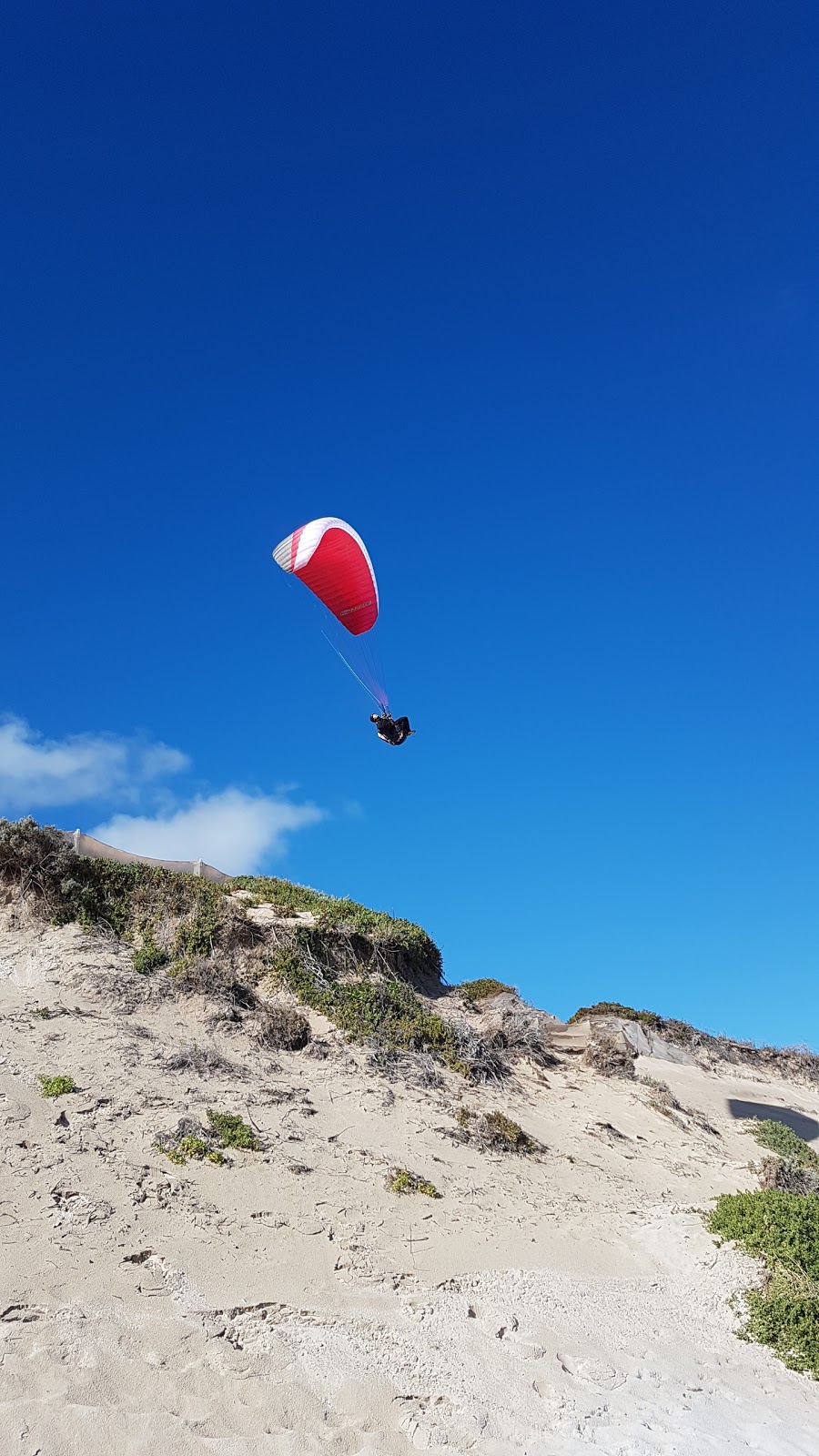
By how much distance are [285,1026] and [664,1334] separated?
6.35 metres

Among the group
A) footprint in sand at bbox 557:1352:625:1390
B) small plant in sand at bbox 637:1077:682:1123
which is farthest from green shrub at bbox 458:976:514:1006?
footprint in sand at bbox 557:1352:625:1390

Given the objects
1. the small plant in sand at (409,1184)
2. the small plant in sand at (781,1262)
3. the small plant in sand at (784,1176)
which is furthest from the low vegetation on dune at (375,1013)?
the small plant in sand at (784,1176)

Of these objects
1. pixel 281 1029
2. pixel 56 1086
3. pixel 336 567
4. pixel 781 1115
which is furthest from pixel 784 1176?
pixel 336 567

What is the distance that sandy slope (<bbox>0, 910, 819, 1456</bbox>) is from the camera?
6.91m

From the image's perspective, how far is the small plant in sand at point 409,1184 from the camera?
1054cm

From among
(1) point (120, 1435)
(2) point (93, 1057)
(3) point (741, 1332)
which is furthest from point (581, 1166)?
(1) point (120, 1435)

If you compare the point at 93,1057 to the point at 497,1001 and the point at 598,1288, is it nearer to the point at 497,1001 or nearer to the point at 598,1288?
the point at 598,1288

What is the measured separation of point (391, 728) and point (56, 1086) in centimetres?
1013

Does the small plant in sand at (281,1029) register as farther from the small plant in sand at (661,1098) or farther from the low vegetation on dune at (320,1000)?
the small plant in sand at (661,1098)

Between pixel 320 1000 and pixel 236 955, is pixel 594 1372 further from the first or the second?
pixel 236 955

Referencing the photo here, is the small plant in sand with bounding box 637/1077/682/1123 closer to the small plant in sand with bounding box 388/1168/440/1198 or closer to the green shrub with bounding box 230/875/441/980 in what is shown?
the green shrub with bounding box 230/875/441/980

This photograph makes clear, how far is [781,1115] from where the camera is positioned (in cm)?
1788

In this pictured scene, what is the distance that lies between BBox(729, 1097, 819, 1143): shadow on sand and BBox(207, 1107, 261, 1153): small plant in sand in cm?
1078

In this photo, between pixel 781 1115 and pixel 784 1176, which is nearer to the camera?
pixel 784 1176
